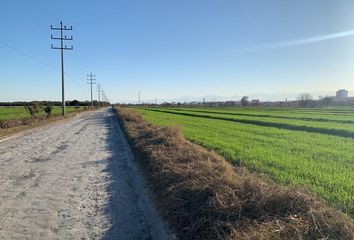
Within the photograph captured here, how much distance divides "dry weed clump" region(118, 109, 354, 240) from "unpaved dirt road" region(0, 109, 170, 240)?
0.50m

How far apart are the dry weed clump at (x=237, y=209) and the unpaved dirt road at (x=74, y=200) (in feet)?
1.65

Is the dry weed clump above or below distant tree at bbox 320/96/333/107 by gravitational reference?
below

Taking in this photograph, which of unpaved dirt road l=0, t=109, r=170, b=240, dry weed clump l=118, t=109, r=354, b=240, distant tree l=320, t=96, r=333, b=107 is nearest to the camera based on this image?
dry weed clump l=118, t=109, r=354, b=240

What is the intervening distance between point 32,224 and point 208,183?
11.2 feet

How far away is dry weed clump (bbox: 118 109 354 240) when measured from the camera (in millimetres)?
5289

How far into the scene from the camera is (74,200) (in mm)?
8672

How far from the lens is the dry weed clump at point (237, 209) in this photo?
529 centimetres

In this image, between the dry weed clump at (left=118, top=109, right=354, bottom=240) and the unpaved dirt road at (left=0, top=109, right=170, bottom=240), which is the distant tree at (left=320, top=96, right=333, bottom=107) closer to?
the unpaved dirt road at (left=0, top=109, right=170, bottom=240)

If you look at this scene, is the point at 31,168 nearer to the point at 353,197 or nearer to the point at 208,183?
the point at 208,183

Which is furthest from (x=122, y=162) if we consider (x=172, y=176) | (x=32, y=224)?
(x=32, y=224)

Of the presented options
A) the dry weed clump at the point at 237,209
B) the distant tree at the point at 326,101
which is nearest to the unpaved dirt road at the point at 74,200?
the dry weed clump at the point at 237,209

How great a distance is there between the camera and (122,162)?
14.5 meters

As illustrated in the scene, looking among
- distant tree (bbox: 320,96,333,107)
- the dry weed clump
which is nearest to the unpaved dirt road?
the dry weed clump

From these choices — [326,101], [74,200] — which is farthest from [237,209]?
[326,101]
